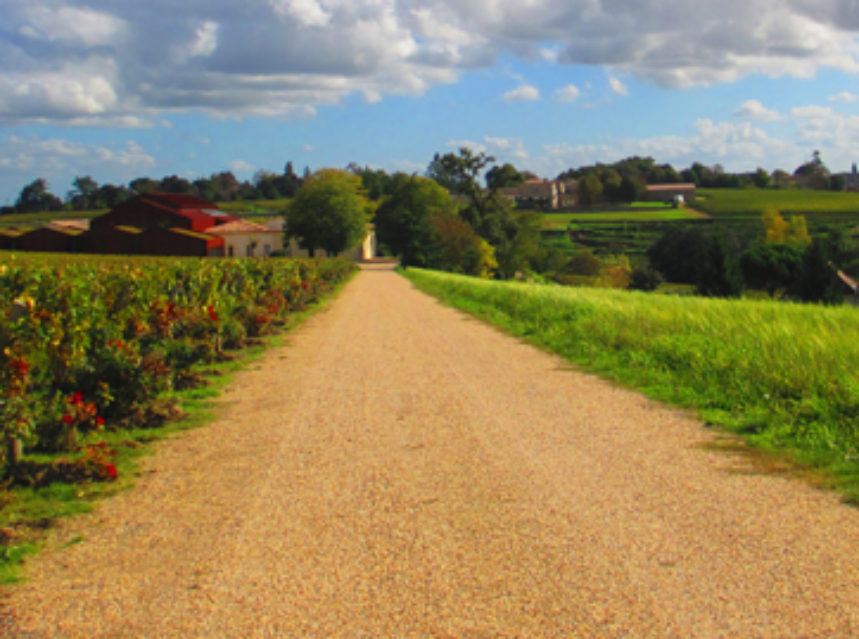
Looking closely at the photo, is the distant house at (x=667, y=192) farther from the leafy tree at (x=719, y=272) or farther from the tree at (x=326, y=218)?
the leafy tree at (x=719, y=272)

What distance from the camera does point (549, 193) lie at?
17350cm

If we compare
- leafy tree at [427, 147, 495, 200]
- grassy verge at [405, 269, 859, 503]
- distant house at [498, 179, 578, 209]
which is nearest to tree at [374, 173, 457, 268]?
leafy tree at [427, 147, 495, 200]

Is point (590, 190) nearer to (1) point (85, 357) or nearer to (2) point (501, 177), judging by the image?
(2) point (501, 177)

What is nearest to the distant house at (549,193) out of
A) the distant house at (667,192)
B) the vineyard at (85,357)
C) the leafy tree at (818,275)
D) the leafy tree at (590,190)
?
the leafy tree at (590,190)

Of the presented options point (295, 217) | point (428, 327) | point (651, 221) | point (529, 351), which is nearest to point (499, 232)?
point (295, 217)

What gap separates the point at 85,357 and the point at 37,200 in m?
168

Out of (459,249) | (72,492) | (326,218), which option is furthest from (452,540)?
(326,218)

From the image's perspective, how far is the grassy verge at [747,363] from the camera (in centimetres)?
719

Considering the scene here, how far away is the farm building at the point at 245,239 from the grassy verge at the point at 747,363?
232ft

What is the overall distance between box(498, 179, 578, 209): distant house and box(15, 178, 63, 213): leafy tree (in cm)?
8431

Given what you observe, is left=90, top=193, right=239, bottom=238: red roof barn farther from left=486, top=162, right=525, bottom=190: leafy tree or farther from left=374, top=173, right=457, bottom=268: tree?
left=486, top=162, right=525, bottom=190: leafy tree

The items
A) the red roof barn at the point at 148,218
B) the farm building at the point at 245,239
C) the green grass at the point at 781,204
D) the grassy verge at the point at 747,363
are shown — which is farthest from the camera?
the green grass at the point at 781,204

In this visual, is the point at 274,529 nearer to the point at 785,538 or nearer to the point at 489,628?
the point at 489,628

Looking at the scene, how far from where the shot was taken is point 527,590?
13.7 ft
